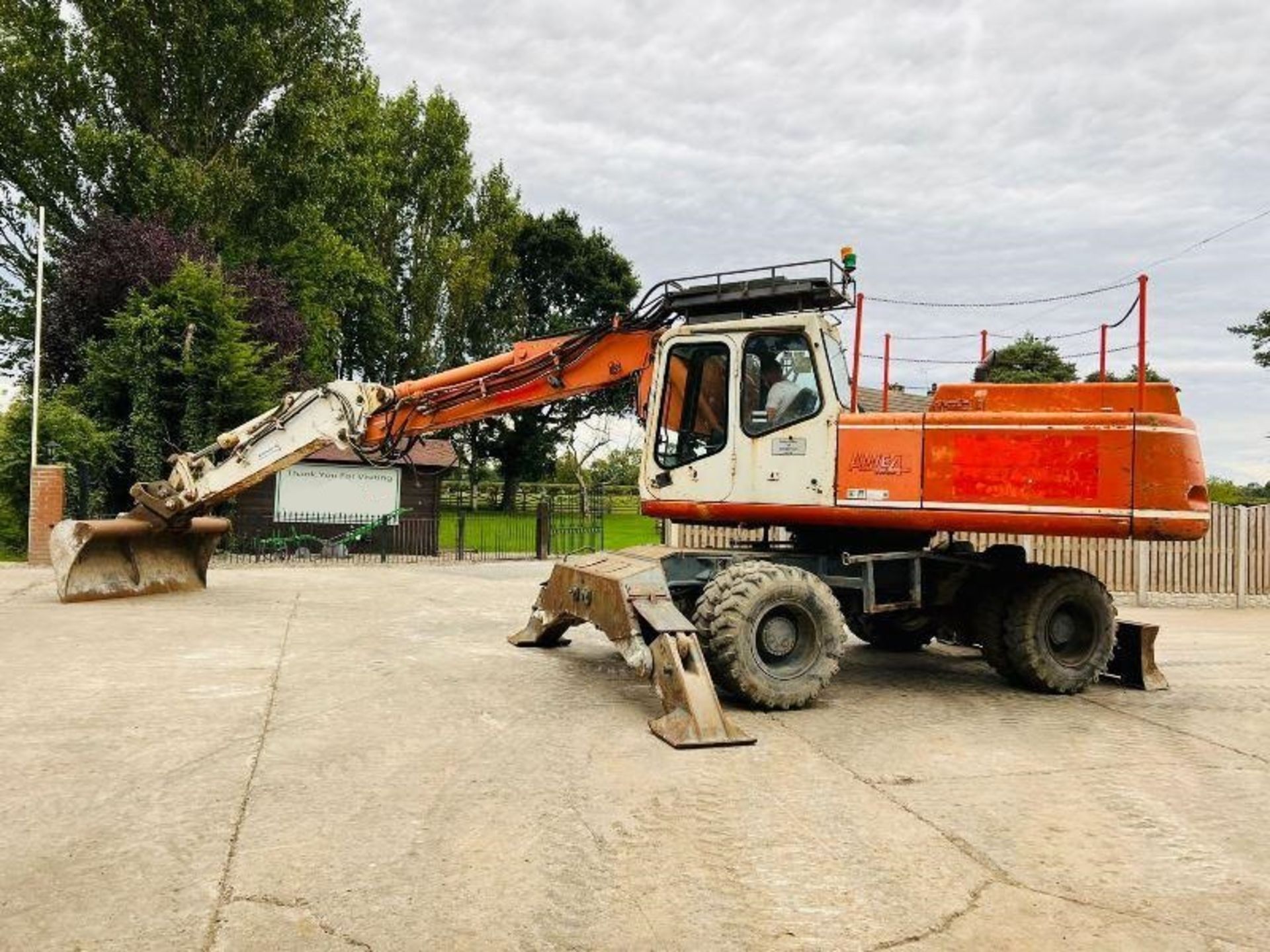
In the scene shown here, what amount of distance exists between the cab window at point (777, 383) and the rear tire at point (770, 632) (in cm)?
114

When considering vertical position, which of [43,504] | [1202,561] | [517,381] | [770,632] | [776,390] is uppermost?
[517,381]

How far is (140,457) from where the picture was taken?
794 inches

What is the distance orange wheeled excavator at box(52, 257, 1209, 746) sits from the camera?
21.2 feet

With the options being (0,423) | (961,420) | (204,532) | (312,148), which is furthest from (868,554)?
(312,148)

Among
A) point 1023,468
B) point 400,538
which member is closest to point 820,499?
point 1023,468

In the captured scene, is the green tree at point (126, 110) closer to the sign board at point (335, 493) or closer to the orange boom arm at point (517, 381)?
the sign board at point (335, 493)

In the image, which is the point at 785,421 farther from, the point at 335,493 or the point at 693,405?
the point at 335,493

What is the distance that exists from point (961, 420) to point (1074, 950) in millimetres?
4221

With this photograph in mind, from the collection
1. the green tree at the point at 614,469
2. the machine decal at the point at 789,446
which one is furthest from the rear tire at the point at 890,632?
the green tree at the point at 614,469

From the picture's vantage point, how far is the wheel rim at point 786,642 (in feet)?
21.7

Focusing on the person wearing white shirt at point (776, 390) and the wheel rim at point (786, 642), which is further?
the person wearing white shirt at point (776, 390)

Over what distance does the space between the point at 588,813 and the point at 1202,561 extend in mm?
14712

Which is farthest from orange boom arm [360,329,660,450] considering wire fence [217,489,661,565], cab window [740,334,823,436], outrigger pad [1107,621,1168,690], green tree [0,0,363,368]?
green tree [0,0,363,368]

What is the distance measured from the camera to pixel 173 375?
20.7 metres
